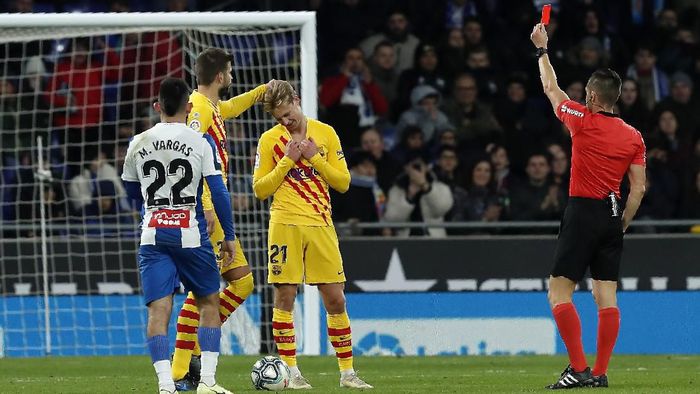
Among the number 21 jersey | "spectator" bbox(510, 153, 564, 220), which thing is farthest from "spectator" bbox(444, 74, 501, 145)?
the number 21 jersey

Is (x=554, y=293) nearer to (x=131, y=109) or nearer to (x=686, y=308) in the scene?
(x=686, y=308)

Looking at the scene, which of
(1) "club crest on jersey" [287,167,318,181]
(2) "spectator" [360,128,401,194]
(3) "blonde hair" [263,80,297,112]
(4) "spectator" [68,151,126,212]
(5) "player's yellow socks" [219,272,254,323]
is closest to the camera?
(3) "blonde hair" [263,80,297,112]

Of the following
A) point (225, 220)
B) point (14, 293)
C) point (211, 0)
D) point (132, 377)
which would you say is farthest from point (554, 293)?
point (211, 0)

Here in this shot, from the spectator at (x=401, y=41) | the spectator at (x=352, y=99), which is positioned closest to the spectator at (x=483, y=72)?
the spectator at (x=401, y=41)

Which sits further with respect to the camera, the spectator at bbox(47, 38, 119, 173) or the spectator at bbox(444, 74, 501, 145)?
the spectator at bbox(444, 74, 501, 145)

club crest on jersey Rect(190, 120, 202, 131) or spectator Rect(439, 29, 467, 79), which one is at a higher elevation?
spectator Rect(439, 29, 467, 79)

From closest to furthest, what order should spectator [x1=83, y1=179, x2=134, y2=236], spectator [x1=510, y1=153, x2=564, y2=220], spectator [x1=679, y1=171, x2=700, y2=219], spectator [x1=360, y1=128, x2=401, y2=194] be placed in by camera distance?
spectator [x1=83, y1=179, x2=134, y2=236] < spectator [x1=510, y1=153, x2=564, y2=220] < spectator [x1=360, y1=128, x2=401, y2=194] < spectator [x1=679, y1=171, x2=700, y2=219]

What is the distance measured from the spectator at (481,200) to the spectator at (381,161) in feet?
2.73

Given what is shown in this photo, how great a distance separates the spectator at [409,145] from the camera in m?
17.2

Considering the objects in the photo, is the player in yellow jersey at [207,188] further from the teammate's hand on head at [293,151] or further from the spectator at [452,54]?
the spectator at [452,54]

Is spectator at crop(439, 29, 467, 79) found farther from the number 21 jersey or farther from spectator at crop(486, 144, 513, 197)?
the number 21 jersey

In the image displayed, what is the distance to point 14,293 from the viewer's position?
14867mm

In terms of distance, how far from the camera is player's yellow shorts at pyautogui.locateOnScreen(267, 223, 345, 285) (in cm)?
1041

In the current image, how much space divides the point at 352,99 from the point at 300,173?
736 centimetres
